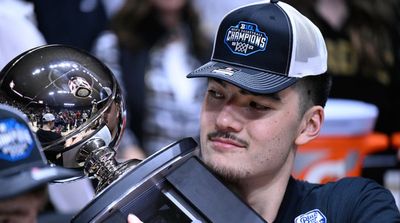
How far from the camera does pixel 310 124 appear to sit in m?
1.67

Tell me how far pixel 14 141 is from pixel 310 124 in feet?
2.34

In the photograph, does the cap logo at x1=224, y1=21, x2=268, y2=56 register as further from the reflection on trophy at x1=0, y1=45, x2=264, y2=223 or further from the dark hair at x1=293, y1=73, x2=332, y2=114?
the reflection on trophy at x1=0, y1=45, x2=264, y2=223

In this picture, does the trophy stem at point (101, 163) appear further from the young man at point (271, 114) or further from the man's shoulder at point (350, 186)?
the man's shoulder at point (350, 186)

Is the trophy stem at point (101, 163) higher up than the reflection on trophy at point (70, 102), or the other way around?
the reflection on trophy at point (70, 102)

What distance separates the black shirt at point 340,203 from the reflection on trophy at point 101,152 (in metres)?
0.24

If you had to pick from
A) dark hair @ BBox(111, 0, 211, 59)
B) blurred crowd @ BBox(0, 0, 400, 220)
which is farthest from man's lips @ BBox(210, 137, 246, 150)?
dark hair @ BBox(111, 0, 211, 59)

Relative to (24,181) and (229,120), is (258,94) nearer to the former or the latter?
(229,120)

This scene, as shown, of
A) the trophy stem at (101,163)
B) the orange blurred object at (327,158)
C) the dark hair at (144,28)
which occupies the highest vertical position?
the trophy stem at (101,163)

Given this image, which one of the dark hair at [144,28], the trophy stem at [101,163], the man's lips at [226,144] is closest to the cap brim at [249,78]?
the man's lips at [226,144]

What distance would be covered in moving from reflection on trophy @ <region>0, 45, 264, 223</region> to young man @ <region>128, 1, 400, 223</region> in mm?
107

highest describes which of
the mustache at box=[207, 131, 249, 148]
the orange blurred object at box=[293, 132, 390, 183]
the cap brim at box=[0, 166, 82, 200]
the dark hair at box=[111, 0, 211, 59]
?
the cap brim at box=[0, 166, 82, 200]

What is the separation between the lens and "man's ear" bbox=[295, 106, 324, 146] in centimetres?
165

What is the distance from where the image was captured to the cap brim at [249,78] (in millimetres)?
1506

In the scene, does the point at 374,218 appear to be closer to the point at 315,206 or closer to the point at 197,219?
the point at 315,206
